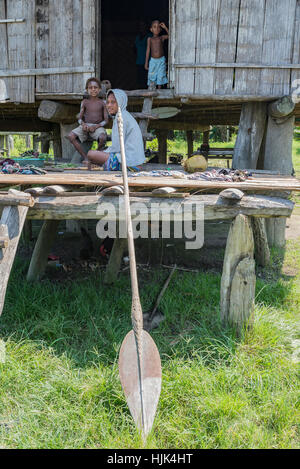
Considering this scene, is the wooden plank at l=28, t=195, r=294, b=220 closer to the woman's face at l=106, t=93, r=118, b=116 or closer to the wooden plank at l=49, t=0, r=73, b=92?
the woman's face at l=106, t=93, r=118, b=116

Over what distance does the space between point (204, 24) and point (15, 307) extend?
447 centimetres

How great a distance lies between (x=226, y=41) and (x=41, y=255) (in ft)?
12.5

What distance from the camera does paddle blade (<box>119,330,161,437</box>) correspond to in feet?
8.23

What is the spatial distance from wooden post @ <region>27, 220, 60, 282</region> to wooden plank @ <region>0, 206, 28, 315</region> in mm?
1919

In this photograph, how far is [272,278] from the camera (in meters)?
5.40

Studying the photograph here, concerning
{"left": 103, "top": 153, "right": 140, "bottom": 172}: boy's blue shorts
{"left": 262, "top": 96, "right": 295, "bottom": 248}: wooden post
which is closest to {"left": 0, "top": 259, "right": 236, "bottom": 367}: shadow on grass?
{"left": 103, "top": 153, "right": 140, "bottom": 172}: boy's blue shorts

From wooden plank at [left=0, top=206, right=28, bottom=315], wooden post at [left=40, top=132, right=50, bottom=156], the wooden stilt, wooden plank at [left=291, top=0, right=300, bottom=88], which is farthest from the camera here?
wooden post at [left=40, top=132, right=50, bottom=156]

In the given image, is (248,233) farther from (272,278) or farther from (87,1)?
(87,1)

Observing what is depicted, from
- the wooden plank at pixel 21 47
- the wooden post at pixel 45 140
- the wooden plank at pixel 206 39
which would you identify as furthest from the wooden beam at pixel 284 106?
the wooden post at pixel 45 140

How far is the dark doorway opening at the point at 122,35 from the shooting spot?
10844mm

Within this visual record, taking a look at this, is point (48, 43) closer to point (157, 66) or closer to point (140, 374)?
point (157, 66)

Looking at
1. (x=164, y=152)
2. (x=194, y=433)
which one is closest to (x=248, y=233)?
(x=194, y=433)

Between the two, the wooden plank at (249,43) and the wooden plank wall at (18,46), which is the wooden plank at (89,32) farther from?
the wooden plank at (249,43)

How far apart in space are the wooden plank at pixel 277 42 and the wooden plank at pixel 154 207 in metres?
3.07
